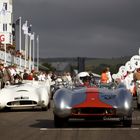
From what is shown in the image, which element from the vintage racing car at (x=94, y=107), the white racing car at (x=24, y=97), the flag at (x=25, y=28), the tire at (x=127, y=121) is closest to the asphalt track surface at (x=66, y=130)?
the tire at (x=127, y=121)

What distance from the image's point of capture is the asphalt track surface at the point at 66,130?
1303 centimetres

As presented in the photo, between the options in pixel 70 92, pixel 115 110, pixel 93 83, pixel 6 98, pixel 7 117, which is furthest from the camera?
pixel 6 98

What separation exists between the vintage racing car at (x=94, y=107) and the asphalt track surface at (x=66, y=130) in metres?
0.24

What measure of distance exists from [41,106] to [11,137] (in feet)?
30.2

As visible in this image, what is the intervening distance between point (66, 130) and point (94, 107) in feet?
2.87

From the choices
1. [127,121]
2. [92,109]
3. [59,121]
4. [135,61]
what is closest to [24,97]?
[59,121]

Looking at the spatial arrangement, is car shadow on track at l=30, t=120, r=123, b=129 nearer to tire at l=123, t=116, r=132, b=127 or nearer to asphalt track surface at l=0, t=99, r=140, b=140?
asphalt track surface at l=0, t=99, r=140, b=140

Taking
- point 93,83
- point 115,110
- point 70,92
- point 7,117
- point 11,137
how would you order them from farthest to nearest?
point 7,117 → point 93,83 → point 70,92 → point 115,110 → point 11,137

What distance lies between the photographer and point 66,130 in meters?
14.5

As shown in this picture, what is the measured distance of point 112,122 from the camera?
16.2 m

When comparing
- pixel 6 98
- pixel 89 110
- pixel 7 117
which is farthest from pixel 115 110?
pixel 6 98

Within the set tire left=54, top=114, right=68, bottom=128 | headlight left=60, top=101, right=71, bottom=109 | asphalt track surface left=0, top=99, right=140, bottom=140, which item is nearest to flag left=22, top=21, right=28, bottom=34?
asphalt track surface left=0, top=99, right=140, bottom=140

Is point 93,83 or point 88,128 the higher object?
point 93,83

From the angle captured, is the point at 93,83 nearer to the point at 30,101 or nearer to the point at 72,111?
the point at 72,111
